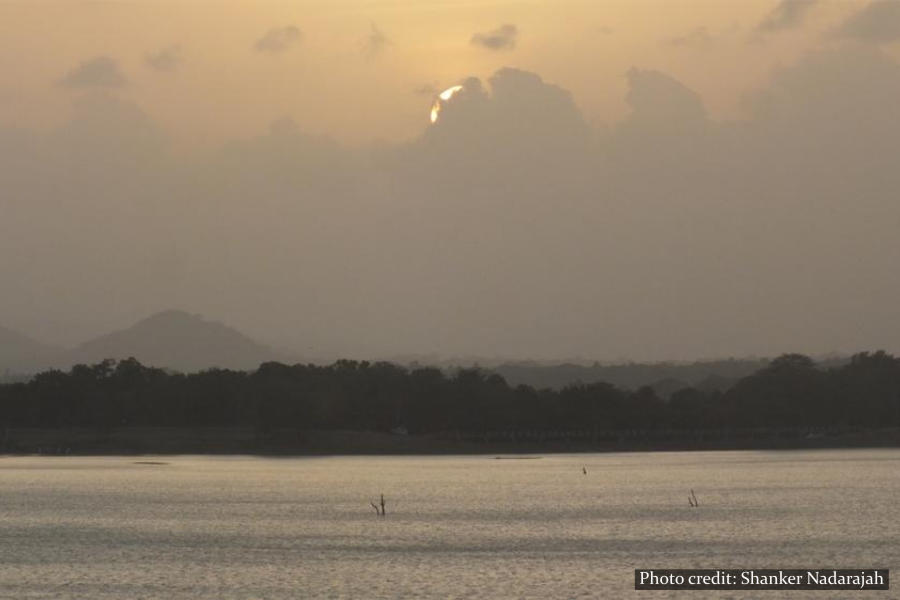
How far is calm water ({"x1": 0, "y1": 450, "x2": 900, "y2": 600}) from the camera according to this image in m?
82.7

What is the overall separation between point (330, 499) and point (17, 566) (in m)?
66.2

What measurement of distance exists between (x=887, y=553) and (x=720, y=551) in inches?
422

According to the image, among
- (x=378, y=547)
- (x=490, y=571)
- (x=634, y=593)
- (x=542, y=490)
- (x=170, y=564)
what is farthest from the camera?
(x=542, y=490)

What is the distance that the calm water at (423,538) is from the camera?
8267cm

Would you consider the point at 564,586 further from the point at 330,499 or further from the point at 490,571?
the point at 330,499

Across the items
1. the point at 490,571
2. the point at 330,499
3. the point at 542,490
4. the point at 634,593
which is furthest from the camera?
the point at 542,490

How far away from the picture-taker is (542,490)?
17075cm

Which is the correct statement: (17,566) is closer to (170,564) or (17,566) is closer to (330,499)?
(170,564)

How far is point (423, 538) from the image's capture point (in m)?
109

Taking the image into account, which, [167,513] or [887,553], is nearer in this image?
[887,553]

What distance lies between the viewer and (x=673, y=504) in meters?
144

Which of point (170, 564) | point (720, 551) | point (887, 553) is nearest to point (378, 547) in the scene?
point (170, 564)

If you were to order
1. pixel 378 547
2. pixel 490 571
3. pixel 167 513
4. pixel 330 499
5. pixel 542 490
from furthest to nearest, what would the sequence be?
pixel 542 490, pixel 330 499, pixel 167 513, pixel 378 547, pixel 490 571

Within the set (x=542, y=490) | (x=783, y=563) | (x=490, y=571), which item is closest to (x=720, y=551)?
(x=783, y=563)
